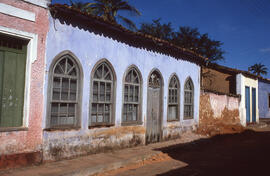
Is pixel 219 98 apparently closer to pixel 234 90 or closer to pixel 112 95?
pixel 234 90

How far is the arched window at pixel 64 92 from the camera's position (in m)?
6.29

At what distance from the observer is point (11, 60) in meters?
5.59

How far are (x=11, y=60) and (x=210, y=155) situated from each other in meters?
6.41

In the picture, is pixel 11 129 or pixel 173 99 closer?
pixel 11 129

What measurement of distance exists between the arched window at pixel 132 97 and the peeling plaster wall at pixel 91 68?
21cm

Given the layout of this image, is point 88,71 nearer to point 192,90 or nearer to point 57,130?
point 57,130

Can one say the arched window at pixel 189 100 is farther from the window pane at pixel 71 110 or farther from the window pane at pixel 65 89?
the window pane at pixel 65 89

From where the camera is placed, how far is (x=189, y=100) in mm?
11648

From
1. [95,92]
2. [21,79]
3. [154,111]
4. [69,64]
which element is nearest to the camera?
[21,79]

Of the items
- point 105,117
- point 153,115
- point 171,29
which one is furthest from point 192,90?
point 171,29

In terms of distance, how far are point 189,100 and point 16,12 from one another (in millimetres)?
8298

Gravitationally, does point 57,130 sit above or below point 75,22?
below

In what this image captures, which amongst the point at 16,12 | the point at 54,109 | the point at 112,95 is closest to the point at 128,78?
the point at 112,95

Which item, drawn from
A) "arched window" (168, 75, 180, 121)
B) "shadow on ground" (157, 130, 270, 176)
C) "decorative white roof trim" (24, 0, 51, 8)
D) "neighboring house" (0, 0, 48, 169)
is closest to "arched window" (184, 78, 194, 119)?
"arched window" (168, 75, 180, 121)
